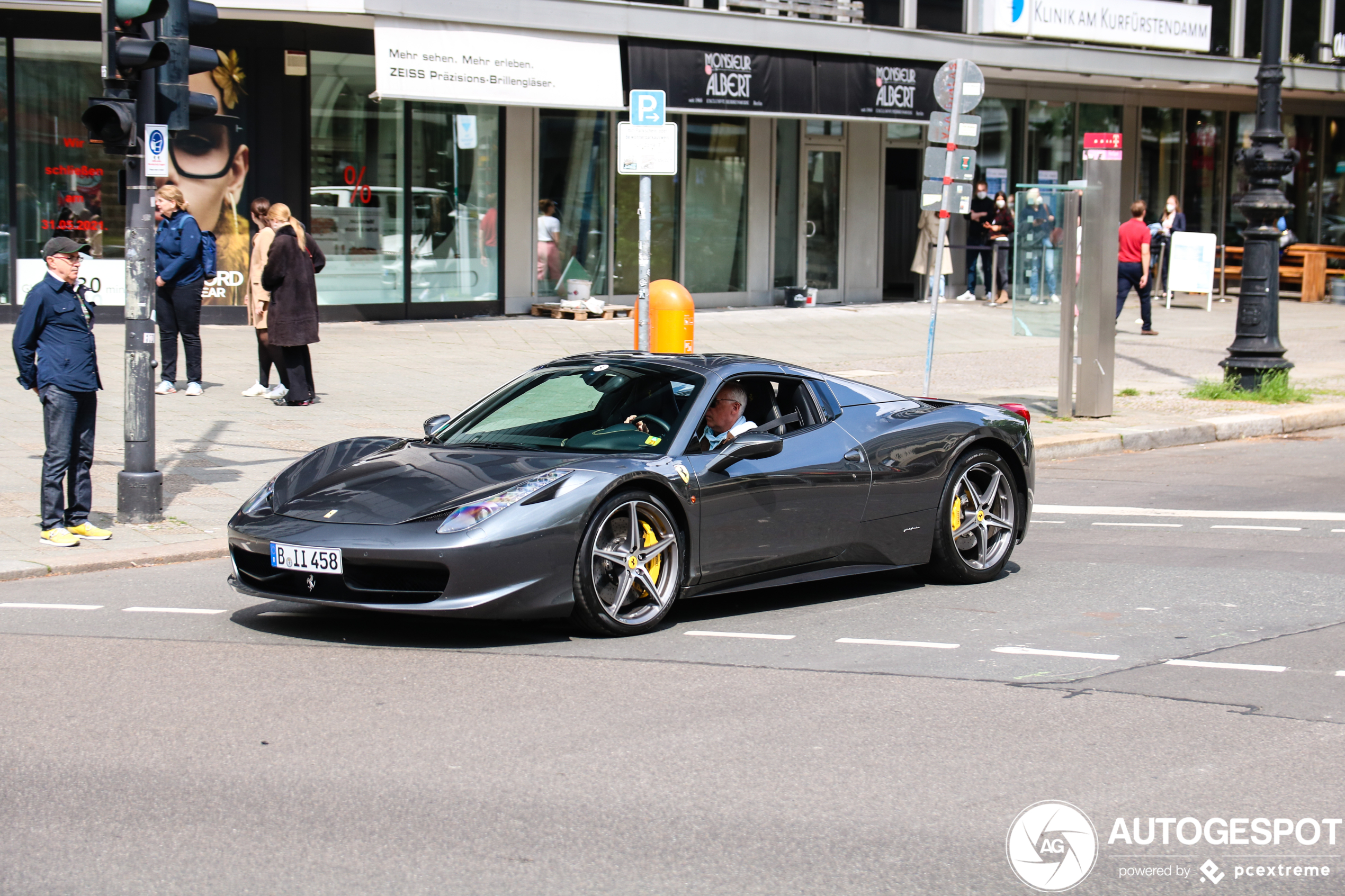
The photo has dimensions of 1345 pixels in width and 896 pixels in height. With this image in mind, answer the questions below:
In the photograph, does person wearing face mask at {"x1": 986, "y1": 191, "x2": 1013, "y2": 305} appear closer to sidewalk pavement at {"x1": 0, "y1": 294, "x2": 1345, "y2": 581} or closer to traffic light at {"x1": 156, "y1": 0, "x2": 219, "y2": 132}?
sidewalk pavement at {"x1": 0, "y1": 294, "x2": 1345, "y2": 581}

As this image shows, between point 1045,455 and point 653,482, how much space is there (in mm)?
7475

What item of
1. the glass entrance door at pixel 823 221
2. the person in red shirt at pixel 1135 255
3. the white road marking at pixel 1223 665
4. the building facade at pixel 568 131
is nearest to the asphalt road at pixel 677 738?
the white road marking at pixel 1223 665

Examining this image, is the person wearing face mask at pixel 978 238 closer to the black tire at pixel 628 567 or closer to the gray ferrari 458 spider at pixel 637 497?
the gray ferrari 458 spider at pixel 637 497

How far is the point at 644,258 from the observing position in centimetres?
1402

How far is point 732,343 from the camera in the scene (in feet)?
68.4

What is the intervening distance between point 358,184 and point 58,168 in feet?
12.5

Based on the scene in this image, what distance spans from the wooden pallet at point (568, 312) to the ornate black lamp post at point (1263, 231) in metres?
9.16

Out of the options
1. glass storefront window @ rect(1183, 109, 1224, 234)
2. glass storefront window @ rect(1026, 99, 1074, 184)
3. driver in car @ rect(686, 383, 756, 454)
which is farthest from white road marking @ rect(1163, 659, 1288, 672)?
glass storefront window @ rect(1183, 109, 1224, 234)

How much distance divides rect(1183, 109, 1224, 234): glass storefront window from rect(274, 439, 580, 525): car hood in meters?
28.0

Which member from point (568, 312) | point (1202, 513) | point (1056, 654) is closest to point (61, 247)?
point (1056, 654)

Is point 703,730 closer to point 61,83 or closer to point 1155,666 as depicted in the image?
point 1155,666

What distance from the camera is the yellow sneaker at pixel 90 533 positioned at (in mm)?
9188

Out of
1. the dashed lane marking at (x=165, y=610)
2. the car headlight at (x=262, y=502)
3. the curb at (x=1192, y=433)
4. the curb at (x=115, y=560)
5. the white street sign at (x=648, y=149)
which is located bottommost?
the dashed lane marking at (x=165, y=610)

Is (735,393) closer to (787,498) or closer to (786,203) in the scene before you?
(787,498)
